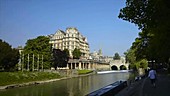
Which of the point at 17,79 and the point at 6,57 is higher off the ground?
the point at 6,57

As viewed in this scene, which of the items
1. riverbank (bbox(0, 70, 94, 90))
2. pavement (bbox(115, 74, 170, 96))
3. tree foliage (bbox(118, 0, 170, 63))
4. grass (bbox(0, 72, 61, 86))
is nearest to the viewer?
tree foliage (bbox(118, 0, 170, 63))

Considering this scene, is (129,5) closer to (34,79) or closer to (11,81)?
(11,81)

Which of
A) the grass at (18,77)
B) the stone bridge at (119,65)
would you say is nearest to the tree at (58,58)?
the grass at (18,77)

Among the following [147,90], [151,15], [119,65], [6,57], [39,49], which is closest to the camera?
[151,15]

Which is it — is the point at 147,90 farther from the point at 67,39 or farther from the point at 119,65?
the point at 119,65

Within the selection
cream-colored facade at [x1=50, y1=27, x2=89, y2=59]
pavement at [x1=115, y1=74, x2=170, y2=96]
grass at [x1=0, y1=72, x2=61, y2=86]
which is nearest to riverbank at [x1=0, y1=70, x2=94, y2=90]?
→ grass at [x1=0, y1=72, x2=61, y2=86]

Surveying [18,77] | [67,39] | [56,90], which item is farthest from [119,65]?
[56,90]

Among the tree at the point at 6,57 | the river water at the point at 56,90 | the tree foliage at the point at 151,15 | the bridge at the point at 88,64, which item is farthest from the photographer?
the bridge at the point at 88,64

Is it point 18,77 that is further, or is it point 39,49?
point 39,49

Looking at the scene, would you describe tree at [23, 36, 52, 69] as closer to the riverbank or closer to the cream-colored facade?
the riverbank

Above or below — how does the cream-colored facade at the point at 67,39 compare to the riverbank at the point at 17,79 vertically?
above

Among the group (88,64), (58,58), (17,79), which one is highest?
(58,58)

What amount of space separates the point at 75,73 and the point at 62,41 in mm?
79398

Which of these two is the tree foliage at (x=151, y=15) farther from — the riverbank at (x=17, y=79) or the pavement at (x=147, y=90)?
the riverbank at (x=17, y=79)
